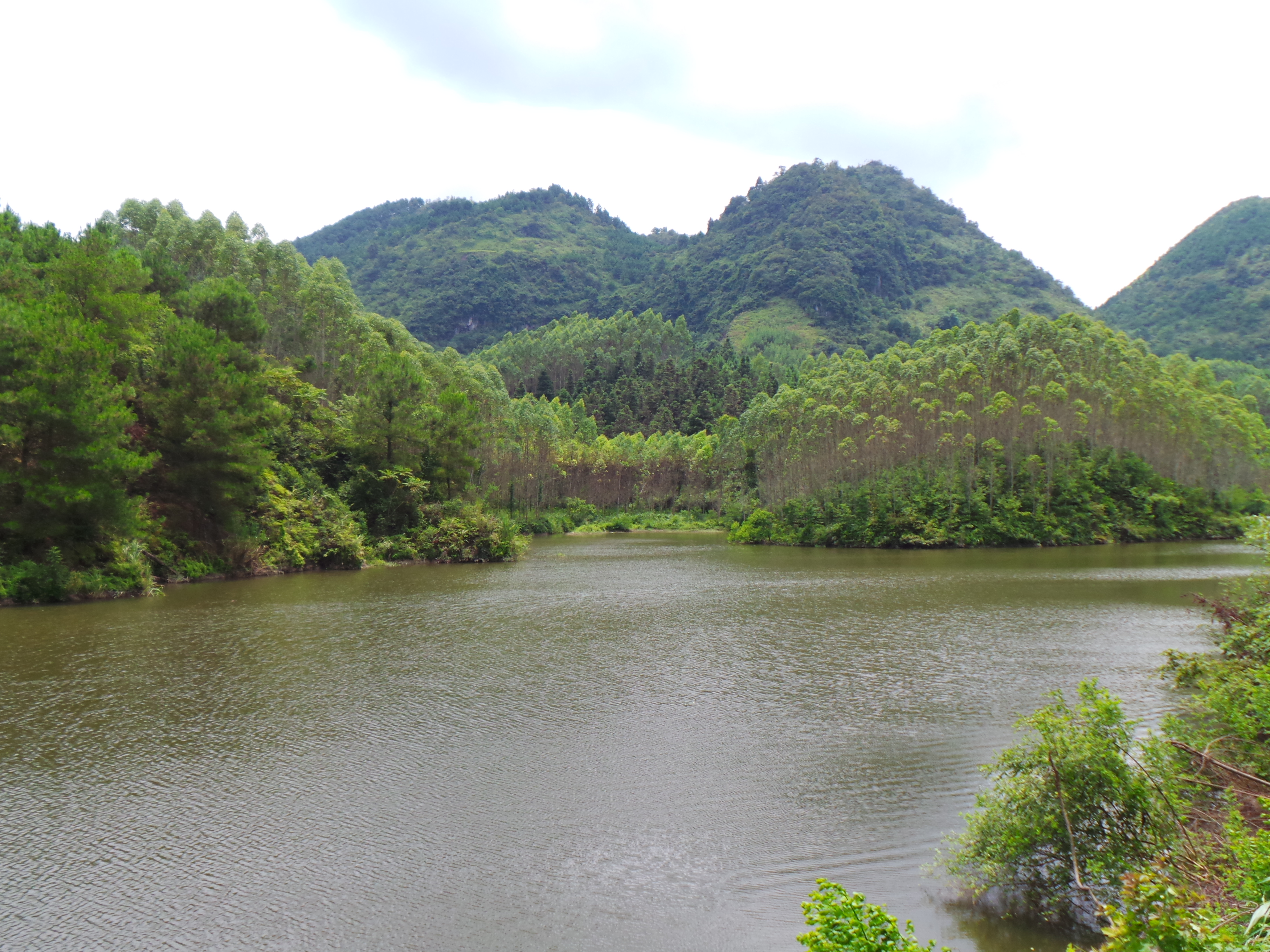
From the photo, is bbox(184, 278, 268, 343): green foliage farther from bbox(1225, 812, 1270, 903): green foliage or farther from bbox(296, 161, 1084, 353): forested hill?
bbox(296, 161, 1084, 353): forested hill

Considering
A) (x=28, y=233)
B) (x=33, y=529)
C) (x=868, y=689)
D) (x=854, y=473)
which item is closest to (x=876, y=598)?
(x=868, y=689)

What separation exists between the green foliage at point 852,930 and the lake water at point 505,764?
2.37 meters

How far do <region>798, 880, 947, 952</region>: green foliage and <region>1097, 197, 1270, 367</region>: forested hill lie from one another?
126 m

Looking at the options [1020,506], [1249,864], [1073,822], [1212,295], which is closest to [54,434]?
[1073,822]

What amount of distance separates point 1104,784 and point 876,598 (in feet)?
62.3

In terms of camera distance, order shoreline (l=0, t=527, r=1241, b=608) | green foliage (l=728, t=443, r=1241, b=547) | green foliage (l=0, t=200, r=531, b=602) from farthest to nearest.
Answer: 1. green foliage (l=728, t=443, r=1241, b=547)
2. shoreline (l=0, t=527, r=1241, b=608)
3. green foliage (l=0, t=200, r=531, b=602)

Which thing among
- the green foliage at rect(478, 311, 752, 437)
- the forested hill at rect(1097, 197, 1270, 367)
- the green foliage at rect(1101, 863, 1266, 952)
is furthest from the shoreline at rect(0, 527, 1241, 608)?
the forested hill at rect(1097, 197, 1270, 367)

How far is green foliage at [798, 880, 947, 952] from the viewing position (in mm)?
3871

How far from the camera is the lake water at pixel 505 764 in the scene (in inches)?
260

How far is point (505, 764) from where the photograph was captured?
10195mm

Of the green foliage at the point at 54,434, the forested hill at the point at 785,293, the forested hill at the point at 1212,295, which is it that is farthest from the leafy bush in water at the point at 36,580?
the forested hill at the point at 785,293

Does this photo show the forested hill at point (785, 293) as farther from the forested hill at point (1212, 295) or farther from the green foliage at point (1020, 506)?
the green foliage at point (1020, 506)

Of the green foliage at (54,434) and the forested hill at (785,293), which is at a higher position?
the forested hill at (785,293)

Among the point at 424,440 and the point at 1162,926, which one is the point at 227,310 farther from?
the point at 1162,926
